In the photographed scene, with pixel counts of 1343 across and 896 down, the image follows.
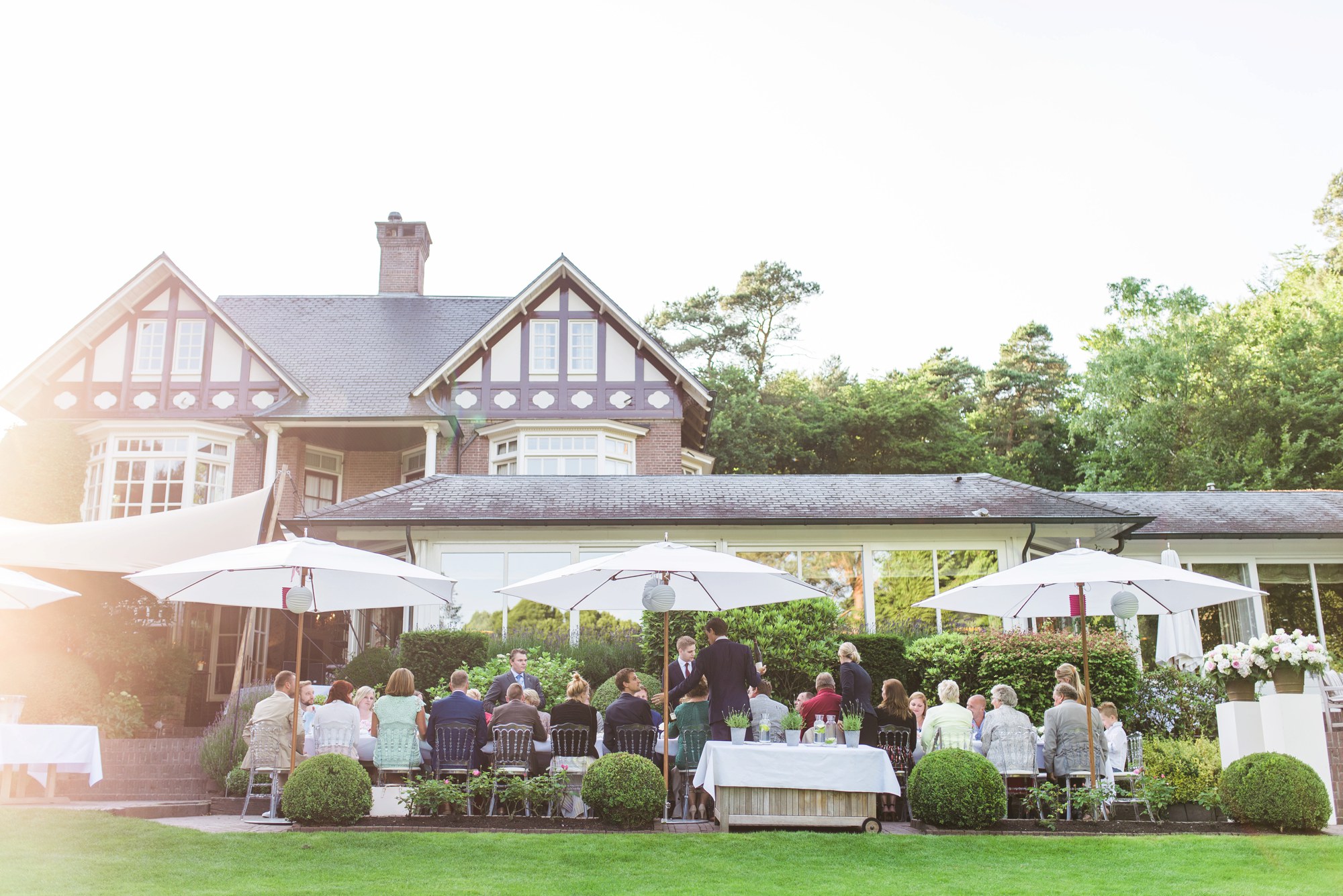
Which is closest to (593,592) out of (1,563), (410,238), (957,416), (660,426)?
(1,563)

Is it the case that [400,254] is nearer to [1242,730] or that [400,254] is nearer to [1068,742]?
[1068,742]

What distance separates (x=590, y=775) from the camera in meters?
9.04

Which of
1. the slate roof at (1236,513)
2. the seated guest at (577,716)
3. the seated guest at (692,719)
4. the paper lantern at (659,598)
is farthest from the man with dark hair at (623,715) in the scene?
the slate roof at (1236,513)

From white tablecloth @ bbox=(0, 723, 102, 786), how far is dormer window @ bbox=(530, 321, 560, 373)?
45.6 ft

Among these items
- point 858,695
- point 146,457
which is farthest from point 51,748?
point 146,457

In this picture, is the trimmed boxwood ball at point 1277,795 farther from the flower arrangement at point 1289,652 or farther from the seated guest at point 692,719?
the seated guest at point 692,719

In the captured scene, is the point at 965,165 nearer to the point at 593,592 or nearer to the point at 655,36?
the point at 655,36

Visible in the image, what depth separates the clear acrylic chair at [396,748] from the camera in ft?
33.2

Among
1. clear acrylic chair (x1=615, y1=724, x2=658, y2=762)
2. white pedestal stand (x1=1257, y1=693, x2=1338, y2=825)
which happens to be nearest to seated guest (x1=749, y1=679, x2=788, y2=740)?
clear acrylic chair (x1=615, y1=724, x2=658, y2=762)

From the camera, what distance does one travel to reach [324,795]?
877 centimetres

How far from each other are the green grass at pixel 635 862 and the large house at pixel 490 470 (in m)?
9.26

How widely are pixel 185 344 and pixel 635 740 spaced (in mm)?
18254

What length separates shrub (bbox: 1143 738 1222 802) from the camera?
10141 millimetres

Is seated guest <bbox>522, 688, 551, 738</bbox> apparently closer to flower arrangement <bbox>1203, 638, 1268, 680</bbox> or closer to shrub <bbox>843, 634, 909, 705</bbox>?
shrub <bbox>843, 634, 909, 705</bbox>
